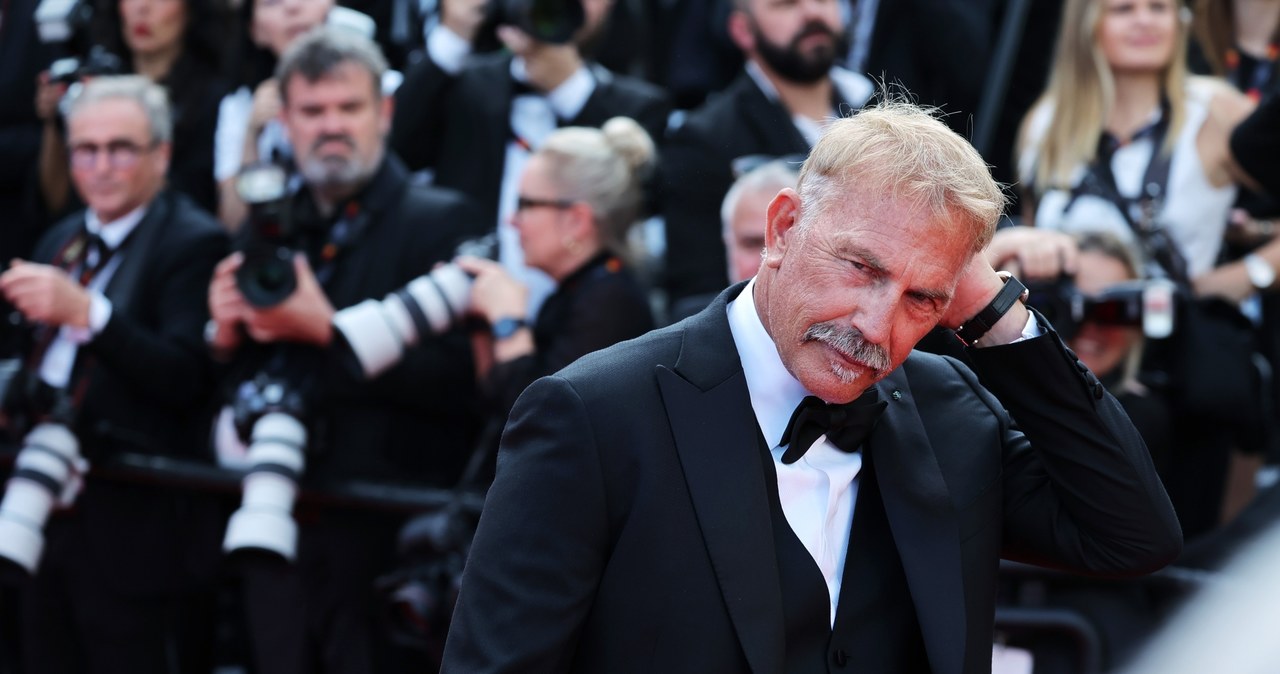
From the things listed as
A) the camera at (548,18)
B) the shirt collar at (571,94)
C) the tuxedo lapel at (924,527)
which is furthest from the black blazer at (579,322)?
the tuxedo lapel at (924,527)

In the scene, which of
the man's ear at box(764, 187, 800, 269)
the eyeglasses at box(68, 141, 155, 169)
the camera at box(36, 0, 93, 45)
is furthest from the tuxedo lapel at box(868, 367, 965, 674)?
the camera at box(36, 0, 93, 45)

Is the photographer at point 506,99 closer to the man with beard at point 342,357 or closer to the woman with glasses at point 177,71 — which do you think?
Result: the man with beard at point 342,357

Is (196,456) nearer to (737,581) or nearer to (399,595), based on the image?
(399,595)

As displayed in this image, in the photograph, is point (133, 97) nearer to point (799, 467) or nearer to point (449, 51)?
point (449, 51)

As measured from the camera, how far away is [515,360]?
4918 mm

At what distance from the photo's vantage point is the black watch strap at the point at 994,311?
2.70m

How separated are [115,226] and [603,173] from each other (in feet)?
5.73

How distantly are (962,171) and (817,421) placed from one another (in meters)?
0.41

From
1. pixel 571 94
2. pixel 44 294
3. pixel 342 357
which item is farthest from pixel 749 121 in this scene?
pixel 44 294

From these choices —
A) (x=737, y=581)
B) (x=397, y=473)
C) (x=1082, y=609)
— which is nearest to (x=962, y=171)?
(x=737, y=581)

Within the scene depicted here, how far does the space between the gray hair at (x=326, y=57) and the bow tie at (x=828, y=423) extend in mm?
3311

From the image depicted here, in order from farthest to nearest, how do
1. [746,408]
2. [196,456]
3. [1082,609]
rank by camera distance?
[196,456] → [1082,609] → [746,408]

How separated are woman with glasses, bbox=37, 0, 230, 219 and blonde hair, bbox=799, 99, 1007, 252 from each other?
4366 millimetres

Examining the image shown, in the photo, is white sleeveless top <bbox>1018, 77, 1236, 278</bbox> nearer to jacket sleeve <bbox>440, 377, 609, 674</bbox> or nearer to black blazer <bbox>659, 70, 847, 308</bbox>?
black blazer <bbox>659, 70, 847, 308</bbox>
